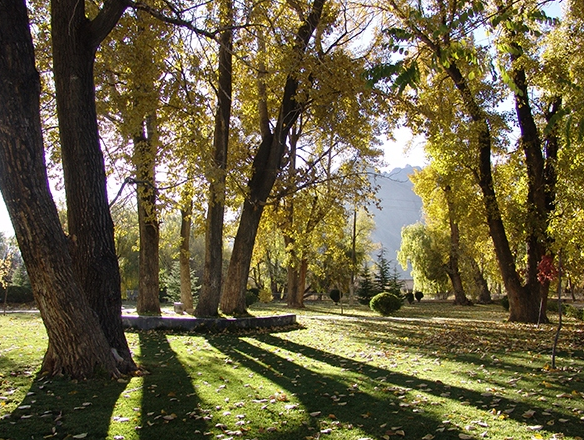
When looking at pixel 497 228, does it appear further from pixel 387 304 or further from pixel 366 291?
pixel 366 291

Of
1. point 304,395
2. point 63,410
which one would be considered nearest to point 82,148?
point 63,410

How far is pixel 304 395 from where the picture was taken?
Result: 5645 millimetres

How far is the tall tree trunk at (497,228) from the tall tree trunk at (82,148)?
12.4 m

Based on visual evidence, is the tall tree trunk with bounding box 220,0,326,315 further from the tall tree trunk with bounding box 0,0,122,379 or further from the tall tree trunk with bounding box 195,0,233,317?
the tall tree trunk with bounding box 0,0,122,379

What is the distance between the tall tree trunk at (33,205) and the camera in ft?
17.7

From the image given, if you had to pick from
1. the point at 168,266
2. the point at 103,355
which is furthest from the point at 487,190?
the point at 168,266

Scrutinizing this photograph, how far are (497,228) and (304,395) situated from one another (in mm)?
12815

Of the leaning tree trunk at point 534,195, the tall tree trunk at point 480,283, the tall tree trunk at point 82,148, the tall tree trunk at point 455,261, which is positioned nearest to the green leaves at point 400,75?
the tall tree trunk at point 82,148

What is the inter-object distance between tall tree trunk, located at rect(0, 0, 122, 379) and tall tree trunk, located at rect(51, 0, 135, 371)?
676 mm

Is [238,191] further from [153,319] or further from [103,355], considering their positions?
[103,355]

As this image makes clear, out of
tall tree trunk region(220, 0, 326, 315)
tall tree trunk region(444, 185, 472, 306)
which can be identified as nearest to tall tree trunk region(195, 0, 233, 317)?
tall tree trunk region(220, 0, 326, 315)

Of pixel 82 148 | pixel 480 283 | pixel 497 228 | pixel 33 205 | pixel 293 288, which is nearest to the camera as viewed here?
pixel 33 205

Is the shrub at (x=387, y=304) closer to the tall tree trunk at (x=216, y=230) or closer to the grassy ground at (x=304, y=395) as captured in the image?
the tall tree trunk at (x=216, y=230)

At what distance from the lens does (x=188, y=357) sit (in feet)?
27.1
